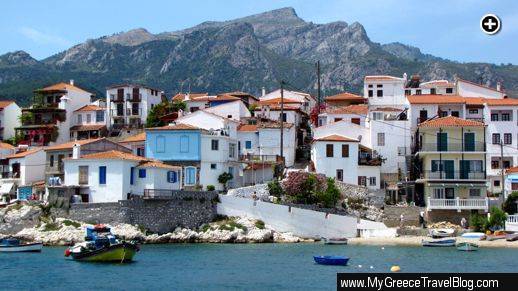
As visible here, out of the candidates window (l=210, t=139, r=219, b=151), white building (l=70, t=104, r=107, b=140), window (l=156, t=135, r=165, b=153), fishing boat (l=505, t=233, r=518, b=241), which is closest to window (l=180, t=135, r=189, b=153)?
window (l=156, t=135, r=165, b=153)

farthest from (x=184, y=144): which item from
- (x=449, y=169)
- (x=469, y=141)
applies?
(x=469, y=141)

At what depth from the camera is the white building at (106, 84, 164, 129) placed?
93.6 metres

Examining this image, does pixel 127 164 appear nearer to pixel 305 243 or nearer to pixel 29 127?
pixel 305 243

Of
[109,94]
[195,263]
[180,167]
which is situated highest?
[109,94]

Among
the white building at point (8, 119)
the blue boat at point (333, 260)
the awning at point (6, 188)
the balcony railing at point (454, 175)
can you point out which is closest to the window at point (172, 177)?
the awning at point (6, 188)

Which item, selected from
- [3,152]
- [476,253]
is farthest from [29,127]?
[476,253]

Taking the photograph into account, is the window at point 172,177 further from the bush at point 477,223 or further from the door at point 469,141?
the door at point 469,141

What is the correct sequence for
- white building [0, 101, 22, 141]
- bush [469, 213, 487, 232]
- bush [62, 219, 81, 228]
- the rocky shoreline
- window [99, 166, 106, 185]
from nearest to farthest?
the rocky shoreline, bush [62, 219, 81, 228], bush [469, 213, 487, 232], window [99, 166, 106, 185], white building [0, 101, 22, 141]

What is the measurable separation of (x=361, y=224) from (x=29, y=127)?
41621 mm

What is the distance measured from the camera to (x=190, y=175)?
72.8 m

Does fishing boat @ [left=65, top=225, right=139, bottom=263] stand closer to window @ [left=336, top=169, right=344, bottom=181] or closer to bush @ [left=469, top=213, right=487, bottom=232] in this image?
window @ [left=336, top=169, right=344, bottom=181]

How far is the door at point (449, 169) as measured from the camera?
71.4 metres

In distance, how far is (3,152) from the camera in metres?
82.9

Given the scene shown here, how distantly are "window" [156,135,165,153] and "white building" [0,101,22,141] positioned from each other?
31.2 m
